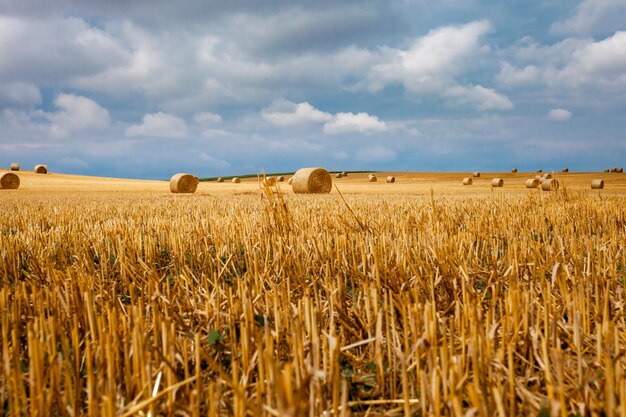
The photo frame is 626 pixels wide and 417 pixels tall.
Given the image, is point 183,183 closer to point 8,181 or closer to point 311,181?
point 311,181

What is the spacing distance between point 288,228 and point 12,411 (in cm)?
330

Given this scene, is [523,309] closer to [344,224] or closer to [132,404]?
[132,404]

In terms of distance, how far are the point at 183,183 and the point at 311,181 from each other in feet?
25.0

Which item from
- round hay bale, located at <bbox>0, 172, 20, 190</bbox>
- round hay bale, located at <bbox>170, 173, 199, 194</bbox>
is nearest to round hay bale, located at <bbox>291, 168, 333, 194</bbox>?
round hay bale, located at <bbox>170, 173, 199, 194</bbox>

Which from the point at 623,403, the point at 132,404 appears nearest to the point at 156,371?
the point at 132,404

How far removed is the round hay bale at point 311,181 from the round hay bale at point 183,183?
6338mm

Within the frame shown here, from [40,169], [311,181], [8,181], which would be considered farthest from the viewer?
[40,169]

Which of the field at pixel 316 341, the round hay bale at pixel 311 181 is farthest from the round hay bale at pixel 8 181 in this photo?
the field at pixel 316 341

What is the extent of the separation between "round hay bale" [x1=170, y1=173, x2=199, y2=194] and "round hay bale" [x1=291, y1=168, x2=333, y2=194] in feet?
20.8

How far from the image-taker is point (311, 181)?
21.6m

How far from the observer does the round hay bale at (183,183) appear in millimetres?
24609

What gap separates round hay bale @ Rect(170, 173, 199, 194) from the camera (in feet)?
80.7

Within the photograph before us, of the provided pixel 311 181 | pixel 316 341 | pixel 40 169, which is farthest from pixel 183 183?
pixel 40 169

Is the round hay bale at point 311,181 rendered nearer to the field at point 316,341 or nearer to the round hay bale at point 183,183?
the round hay bale at point 183,183
